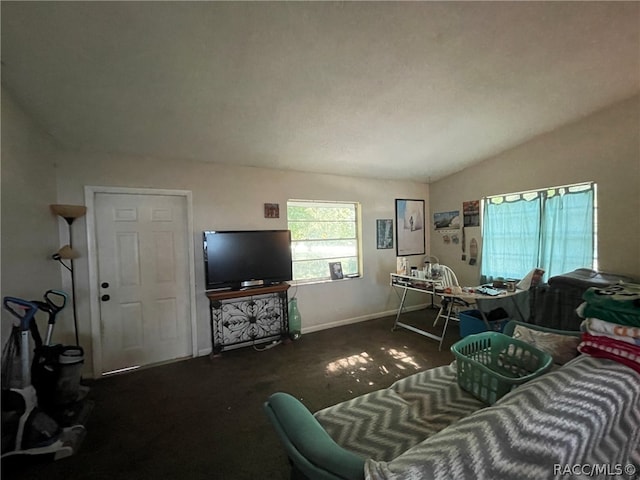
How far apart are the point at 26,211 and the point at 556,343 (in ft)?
11.6

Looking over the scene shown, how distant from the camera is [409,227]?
4746 mm

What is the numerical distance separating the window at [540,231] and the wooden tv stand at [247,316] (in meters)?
3.08

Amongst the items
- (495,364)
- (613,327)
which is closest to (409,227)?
(495,364)

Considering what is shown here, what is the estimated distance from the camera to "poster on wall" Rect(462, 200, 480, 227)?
416 centimetres

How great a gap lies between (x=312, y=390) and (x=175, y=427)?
3.56 ft

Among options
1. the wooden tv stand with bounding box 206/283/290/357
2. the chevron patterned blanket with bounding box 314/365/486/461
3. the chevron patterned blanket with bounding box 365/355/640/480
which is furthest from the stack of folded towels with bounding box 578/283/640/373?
the wooden tv stand with bounding box 206/283/290/357

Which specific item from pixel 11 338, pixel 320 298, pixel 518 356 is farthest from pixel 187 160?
pixel 518 356

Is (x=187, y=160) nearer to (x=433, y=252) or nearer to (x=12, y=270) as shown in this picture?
(x=12, y=270)

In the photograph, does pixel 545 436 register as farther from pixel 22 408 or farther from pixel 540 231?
pixel 540 231

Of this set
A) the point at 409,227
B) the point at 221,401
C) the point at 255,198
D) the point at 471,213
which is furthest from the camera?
the point at 409,227

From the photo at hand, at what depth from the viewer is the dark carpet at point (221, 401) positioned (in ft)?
5.43

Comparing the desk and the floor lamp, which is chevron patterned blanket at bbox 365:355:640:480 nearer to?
the desk

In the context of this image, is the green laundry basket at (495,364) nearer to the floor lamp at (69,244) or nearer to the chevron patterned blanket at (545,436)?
the chevron patterned blanket at (545,436)

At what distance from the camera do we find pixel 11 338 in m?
1.72
